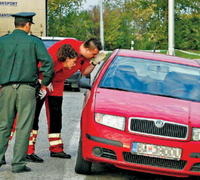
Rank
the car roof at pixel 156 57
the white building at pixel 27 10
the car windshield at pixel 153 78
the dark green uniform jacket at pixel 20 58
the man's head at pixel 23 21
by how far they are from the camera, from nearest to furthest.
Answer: the dark green uniform jacket at pixel 20 58, the man's head at pixel 23 21, the car windshield at pixel 153 78, the car roof at pixel 156 57, the white building at pixel 27 10

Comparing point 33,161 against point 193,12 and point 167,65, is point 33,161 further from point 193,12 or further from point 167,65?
point 193,12

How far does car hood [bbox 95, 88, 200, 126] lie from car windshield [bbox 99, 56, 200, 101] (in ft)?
0.65

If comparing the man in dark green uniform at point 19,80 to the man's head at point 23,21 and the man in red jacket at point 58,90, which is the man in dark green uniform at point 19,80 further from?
the man in red jacket at point 58,90

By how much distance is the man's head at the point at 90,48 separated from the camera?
888 cm

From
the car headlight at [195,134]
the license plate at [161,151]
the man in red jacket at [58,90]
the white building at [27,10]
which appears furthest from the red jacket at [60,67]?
the white building at [27,10]

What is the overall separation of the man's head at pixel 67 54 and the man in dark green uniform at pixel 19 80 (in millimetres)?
858

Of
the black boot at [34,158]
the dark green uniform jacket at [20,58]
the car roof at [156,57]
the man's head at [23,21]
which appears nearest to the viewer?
the dark green uniform jacket at [20,58]

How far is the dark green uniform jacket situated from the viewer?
25.7 ft

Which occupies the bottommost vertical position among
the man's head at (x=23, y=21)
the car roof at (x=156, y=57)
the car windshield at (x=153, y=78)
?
the car windshield at (x=153, y=78)

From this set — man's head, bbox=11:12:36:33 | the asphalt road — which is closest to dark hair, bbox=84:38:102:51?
man's head, bbox=11:12:36:33

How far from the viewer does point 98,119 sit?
7602mm

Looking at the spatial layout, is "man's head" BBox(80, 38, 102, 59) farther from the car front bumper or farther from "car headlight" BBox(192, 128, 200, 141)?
"car headlight" BBox(192, 128, 200, 141)

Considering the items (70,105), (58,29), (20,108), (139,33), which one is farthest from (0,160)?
(139,33)

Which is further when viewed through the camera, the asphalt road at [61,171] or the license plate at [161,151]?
the asphalt road at [61,171]
